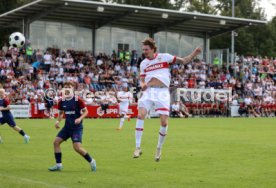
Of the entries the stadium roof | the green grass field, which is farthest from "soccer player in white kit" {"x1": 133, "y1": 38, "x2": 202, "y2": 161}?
the stadium roof

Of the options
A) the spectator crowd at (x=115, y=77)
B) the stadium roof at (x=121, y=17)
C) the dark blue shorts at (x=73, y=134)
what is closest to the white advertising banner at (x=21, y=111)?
the spectator crowd at (x=115, y=77)

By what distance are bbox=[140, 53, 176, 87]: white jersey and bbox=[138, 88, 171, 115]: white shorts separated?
0.22m

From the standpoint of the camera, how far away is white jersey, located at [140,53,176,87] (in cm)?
1298

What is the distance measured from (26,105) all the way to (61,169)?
26.2 meters

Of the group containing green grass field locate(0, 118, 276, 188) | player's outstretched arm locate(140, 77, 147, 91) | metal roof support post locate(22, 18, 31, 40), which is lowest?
green grass field locate(0, 118, 276, 188)

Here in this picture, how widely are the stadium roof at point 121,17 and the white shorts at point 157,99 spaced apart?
2845cm

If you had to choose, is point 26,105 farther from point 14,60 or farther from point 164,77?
point 164,77

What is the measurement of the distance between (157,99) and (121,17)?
1360 inches

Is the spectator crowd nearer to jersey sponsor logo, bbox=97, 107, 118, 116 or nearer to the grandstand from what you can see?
the grandstand

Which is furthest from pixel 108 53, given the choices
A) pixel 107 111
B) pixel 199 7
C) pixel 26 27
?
pixel 199 7

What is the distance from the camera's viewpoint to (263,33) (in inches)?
3501

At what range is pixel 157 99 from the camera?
12969 millimetres

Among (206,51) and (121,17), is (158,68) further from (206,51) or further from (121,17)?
(206,51)

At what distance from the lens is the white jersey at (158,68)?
12984 mm
